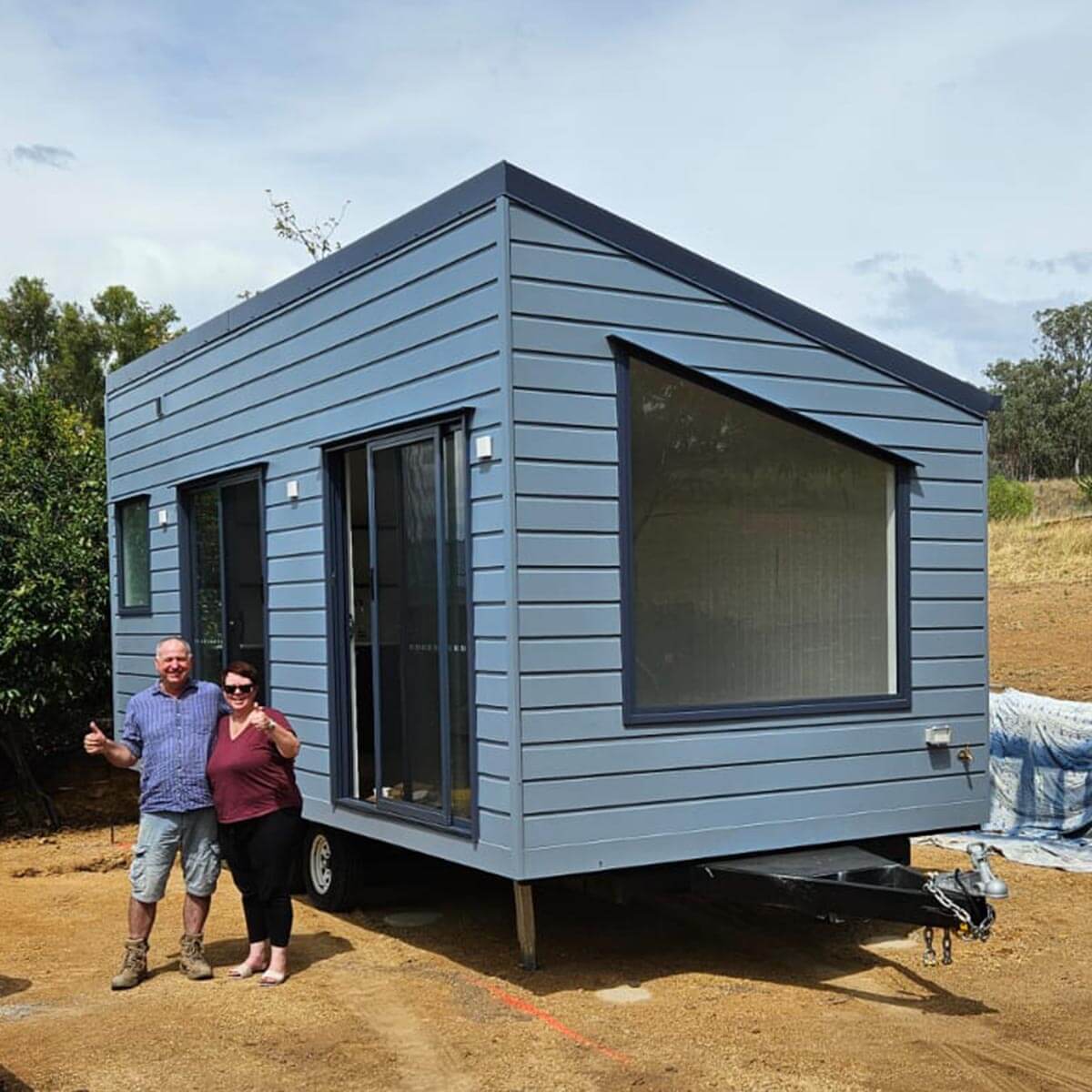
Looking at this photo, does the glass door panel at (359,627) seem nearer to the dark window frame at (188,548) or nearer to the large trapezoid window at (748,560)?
the dark window frame at (188,548)

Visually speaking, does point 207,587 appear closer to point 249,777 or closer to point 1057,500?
point 249,777

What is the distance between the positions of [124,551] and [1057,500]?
2664 cm

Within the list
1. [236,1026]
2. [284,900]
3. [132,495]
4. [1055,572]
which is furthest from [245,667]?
[1055,572]

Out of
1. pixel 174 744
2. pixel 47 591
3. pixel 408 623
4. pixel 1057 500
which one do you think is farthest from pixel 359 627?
pixel 1057 500

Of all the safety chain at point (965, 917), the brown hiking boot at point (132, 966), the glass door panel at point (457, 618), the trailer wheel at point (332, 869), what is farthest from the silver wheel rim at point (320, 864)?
the safety chain at point (965, 917)

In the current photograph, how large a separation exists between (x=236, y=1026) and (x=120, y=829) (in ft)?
20.1

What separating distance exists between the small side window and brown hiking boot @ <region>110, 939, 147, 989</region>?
3826 mm

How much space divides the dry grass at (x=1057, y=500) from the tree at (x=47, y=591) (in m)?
18.5

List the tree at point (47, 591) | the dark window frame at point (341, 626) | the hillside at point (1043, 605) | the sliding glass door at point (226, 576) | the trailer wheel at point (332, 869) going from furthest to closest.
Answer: the hillside at point (1043, 605)
the tree at point (47, 591)
the sliding glass door at point (226, 576)
the trailer wheel at point (332, 869)
the dark window frame at point (341, 626)

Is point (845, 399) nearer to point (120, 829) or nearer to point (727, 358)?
point (727, 358)

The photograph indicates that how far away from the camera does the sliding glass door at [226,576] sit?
7.95m

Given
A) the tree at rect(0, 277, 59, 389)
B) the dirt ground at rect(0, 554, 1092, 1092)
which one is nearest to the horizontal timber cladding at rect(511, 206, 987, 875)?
the dirt ground at rect(0, 554, 1092, 1092)

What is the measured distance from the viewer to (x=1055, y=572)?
19.2 metres

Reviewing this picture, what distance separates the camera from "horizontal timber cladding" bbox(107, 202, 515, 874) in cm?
557
